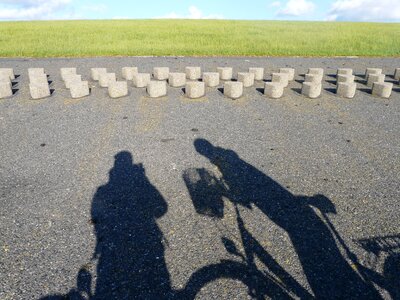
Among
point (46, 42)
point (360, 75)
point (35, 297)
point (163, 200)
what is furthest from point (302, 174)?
point (46, 42)

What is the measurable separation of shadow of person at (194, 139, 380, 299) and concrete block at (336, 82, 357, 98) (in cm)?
743

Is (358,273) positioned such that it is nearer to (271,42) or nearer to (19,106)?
(19,106)

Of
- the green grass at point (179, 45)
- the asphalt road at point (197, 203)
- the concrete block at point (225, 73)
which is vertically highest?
the concrete block at point (225, 73)

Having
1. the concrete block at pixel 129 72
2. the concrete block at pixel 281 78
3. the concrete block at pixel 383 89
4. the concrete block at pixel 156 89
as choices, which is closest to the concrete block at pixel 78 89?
the concrete block at pixel 156 89

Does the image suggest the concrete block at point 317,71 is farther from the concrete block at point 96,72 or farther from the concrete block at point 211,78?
the concrete block at point 96,72

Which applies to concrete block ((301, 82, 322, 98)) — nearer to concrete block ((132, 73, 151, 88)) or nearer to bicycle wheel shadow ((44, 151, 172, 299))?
concrete block ((132, 73, 151, 88))

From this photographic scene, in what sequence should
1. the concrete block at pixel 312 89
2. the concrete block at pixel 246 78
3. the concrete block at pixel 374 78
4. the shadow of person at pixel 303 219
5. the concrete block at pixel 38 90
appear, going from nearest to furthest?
1. the shadow of person at pixel 303 219
2. the concrete block at pixel 38 90
3. the concrete block at pixel 312 89
4. the concrete block at pixel 246 78
5. the concrete block at pixel 374 78

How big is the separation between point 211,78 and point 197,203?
875cm

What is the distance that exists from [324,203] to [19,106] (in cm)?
1078

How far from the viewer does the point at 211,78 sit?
13453mm

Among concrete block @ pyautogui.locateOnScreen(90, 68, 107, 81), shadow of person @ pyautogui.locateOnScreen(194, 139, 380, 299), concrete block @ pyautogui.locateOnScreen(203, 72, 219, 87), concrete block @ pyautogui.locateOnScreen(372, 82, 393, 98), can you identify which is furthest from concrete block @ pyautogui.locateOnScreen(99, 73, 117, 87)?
concrete block @ pyautogui.locateOnScreen(372, 82, 393, 98)

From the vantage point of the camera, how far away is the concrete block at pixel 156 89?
1185 cm

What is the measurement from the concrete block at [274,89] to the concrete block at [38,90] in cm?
898

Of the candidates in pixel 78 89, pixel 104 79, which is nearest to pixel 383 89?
pixel 104 79
